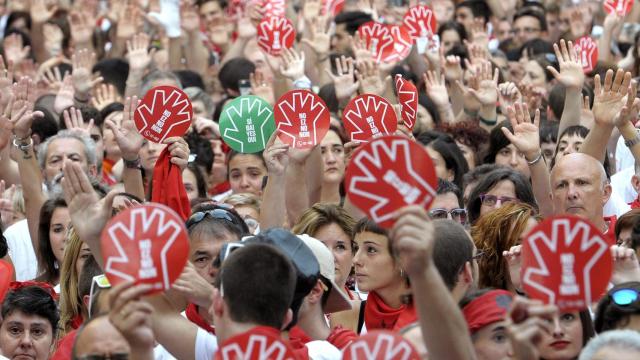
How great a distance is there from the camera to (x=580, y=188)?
281 inches

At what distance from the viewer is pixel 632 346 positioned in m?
4.39

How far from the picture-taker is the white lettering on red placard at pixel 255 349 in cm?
423

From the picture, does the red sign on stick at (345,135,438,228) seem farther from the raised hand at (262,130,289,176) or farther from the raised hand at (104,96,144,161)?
the raised hand at (104,96,144,161)

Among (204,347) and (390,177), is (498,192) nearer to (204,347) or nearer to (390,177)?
(204,347)

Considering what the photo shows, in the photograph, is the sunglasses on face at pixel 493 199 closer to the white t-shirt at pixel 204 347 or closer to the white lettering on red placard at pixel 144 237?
the white t-shirt at pixel 204 347

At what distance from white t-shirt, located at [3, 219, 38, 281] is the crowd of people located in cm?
1

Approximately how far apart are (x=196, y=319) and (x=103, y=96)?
584cm

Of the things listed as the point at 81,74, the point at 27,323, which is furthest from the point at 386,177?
the point at 81,74

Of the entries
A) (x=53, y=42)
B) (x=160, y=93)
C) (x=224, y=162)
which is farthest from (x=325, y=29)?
(x=160, y=93)

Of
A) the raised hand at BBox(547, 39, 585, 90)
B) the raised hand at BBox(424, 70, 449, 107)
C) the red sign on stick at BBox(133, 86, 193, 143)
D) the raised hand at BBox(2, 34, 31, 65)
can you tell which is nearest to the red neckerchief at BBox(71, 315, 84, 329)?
the red sign on stick at BBox(133, 86, 193, 143)

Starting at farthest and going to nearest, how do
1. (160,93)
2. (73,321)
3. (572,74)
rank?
(572,74), (160,93), (73,321)

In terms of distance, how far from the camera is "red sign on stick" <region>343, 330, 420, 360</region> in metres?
4.29

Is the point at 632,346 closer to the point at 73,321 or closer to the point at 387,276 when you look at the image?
the point at 387,276

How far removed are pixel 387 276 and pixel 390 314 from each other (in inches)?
8.0
